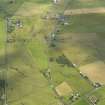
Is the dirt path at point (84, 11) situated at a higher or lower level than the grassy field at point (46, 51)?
higher

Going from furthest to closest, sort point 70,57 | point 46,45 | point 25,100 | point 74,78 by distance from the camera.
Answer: point 46,45 < point 70,57 < point 74,78 < point 25,100

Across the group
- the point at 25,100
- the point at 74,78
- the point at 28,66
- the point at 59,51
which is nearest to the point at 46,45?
the point at 59,51

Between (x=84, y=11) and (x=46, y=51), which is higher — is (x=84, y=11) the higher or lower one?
the higher one

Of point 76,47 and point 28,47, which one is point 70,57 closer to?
point 76,47

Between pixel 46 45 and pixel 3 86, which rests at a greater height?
pixel 46 45

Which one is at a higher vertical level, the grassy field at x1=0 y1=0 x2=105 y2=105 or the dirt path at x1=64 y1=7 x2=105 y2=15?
the dirt path at x1=64 y1=7 x2=105 y2=15

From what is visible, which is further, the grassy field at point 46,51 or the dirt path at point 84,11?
the dirt path at point 84,11

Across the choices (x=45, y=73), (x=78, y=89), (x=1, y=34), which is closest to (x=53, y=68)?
(x=45, y=73)

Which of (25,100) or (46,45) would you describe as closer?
(25,100)

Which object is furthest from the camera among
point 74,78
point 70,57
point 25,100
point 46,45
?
point 46,45

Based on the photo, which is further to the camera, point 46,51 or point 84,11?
point 84,11
